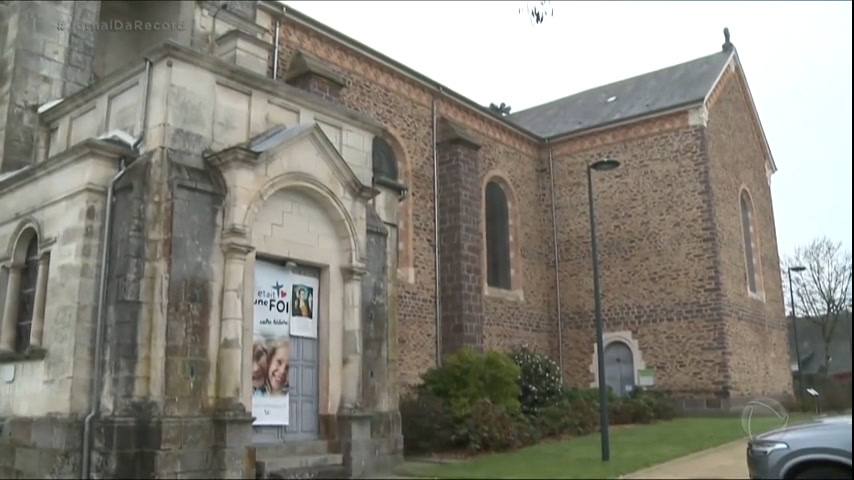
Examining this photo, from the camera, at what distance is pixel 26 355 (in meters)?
9.45

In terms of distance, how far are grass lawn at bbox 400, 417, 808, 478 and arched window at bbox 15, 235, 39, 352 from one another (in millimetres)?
5750

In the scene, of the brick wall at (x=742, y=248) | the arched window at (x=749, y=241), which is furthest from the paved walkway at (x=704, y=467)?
the arched window at (x=749, y=241)

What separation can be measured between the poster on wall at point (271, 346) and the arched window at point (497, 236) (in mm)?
13059

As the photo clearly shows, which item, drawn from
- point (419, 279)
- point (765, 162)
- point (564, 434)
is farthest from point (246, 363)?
point (765, 162)

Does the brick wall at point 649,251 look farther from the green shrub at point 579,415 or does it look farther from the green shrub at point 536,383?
the green shrub at point 579,415

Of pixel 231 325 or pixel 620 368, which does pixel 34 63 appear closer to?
pixel 231 325

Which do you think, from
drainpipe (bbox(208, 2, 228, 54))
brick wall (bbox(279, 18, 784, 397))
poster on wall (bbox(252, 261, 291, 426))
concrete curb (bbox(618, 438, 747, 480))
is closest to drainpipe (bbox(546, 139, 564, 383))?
brick wall (bbox(279, 18, 784, 397))

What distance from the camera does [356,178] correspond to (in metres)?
11.3

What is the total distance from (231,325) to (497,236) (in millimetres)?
15079

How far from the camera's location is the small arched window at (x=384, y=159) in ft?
61.7

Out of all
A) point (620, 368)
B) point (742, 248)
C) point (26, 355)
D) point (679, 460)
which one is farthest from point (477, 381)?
point (742, 248)

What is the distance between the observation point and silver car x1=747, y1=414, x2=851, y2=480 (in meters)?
6.55

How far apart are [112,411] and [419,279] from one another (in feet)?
37.0

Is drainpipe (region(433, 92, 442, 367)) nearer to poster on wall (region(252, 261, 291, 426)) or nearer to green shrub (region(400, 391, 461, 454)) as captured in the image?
green shrub (region(400, 391, 461, 454))
